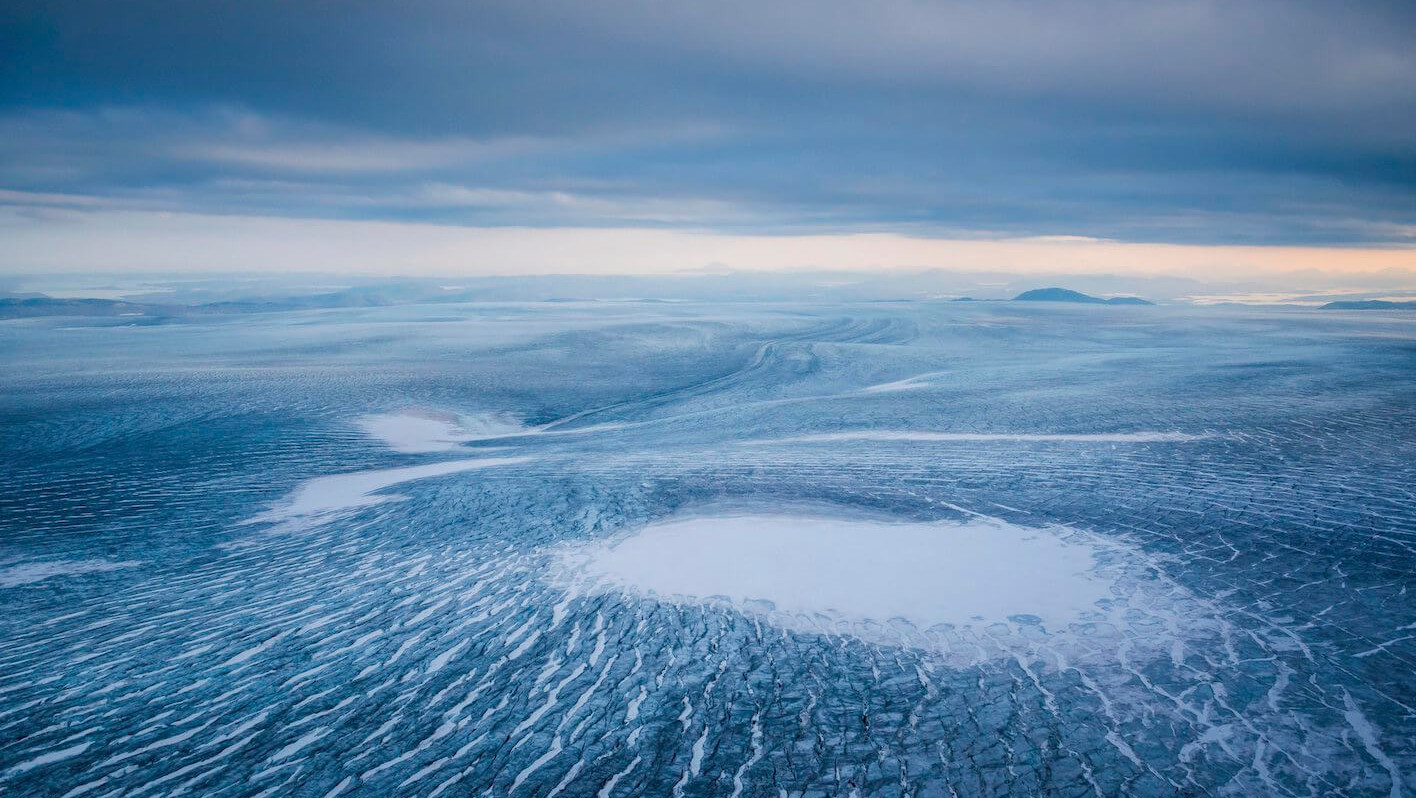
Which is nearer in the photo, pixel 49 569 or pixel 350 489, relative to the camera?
pixel 49 569

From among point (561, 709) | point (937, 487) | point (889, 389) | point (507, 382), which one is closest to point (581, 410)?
point (507, 382)

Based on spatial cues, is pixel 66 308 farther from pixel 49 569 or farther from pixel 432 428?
pixel 49 569

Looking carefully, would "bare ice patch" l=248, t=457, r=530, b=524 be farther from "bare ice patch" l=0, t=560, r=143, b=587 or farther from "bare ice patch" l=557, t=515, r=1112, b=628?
"bare ice patch" l=557, t=515, r=1112, b=628

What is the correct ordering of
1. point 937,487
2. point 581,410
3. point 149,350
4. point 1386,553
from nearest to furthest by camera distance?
point 1386,553 < point 937,487 < point 581,410 < point 149,350

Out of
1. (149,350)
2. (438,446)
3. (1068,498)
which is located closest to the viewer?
(1068,498)

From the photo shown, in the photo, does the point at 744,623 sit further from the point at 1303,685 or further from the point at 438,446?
the point at 438,446

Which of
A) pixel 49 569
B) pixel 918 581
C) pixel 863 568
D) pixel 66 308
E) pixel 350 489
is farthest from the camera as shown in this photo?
pixel 66 308

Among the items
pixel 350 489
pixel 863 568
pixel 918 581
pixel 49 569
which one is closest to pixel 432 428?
pixel 350 489
